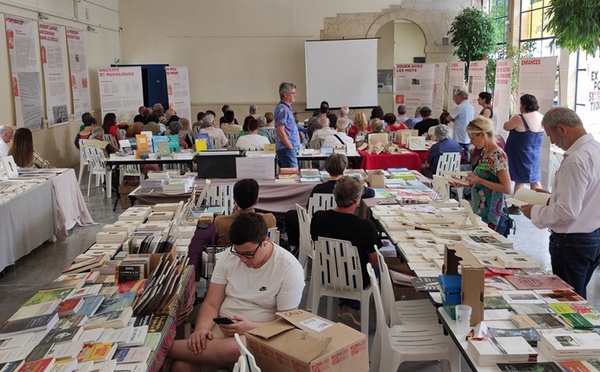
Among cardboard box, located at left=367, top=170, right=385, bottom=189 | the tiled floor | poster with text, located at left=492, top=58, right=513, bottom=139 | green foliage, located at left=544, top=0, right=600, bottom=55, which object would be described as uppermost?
green foliage, located at left=544, top=0, right=600, bottom=55

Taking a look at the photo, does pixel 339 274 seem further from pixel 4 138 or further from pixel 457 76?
pixel 457 76

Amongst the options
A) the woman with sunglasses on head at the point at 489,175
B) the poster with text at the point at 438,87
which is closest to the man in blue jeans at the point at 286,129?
the woman with sunglasses on head at the point at 489,175

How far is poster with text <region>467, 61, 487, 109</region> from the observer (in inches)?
415

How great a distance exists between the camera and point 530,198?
3.76m

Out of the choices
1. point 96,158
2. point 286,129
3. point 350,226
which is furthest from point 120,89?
point 350,226

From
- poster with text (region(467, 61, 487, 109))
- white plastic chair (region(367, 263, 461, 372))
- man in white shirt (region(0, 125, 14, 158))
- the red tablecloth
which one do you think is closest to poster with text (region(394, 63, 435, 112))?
poster with text (region(467, 61, 487, 109))

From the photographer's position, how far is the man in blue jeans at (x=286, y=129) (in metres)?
7.34

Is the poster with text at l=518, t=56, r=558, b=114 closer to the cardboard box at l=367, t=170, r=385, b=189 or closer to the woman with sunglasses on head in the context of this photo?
the cardboard box at l=367, t=170, r=385, b=189

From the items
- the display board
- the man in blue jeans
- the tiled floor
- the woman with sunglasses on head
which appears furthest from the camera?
the display board

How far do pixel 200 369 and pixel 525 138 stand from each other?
19.1 ft

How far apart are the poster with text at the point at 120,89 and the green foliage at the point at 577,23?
9383mm

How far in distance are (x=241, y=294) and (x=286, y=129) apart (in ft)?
14.8

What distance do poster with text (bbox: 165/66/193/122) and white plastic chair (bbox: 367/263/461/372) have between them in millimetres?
11295

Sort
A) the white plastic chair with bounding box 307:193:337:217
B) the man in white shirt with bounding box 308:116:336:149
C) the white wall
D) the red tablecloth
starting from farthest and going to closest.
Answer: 1. the white wall
2. the man in white shirt with bounding box 308:116:336:149
3. the red tablecloth
4. the white plastic chair with bounding box 307:193:337:217
